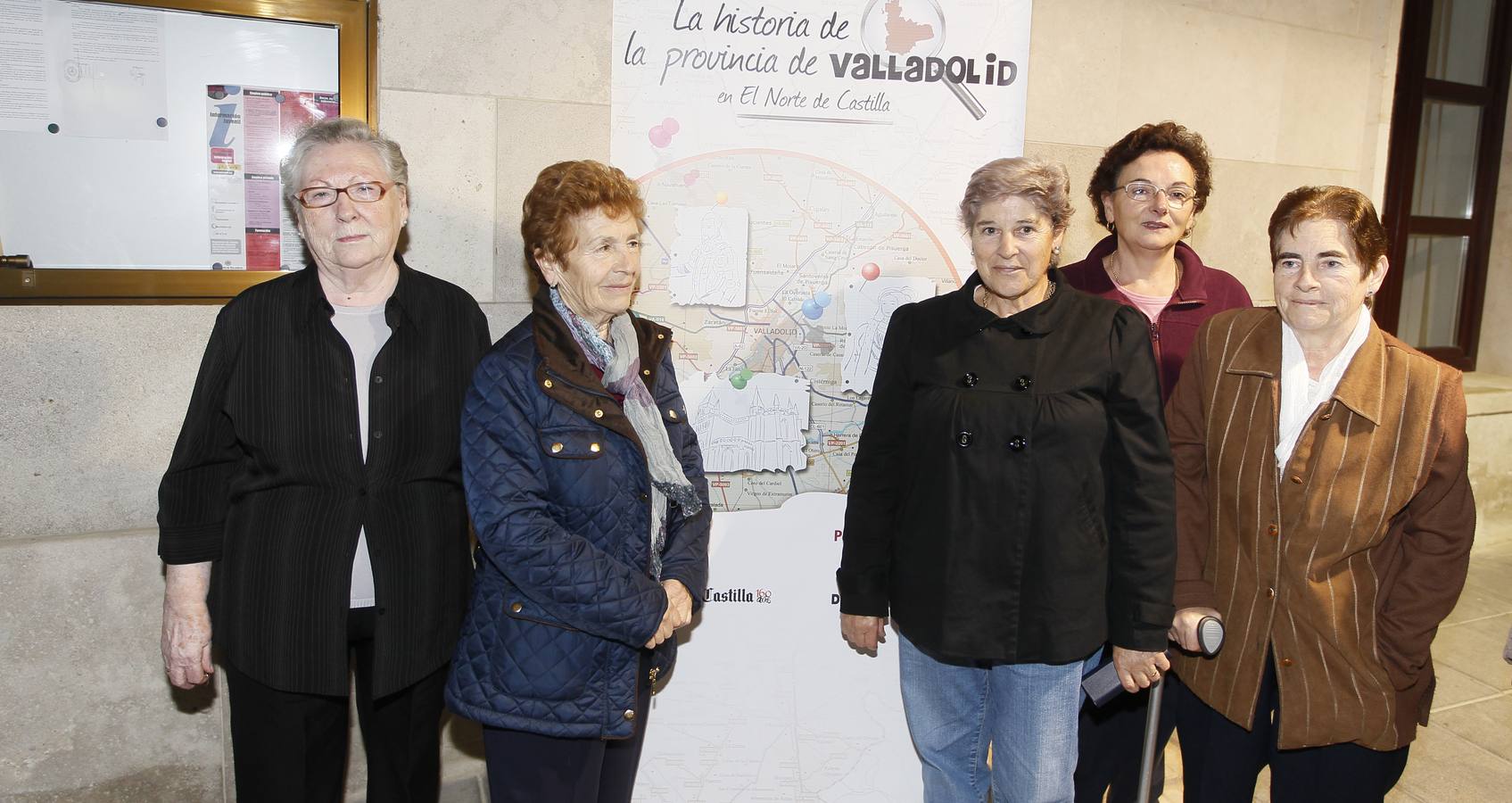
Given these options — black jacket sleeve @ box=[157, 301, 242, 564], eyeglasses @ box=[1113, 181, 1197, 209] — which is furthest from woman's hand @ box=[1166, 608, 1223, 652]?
black jacket sleeve @ box=[157, 301, 242, 564]

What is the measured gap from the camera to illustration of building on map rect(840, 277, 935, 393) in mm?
2512

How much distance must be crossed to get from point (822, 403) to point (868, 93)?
0.82m

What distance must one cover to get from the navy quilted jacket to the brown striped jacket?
117 cm

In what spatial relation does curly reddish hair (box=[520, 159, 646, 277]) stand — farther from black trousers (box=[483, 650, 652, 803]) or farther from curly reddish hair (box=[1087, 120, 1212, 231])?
curly reddish hair (box=[1087, 120, 1212, 231])

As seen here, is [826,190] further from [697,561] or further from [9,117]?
[9,117]

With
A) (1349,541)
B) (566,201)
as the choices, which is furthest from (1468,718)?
(566,201)

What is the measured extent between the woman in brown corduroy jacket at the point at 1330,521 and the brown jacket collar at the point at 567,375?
121 cm

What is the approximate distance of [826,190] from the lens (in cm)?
245

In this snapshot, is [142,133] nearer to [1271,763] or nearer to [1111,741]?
[1111,741]

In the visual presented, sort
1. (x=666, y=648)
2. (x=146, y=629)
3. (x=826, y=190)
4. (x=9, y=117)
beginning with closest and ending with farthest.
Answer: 1. (x=666, y=648)
2. (x=9, y=117)
3. (x=146, y=629)
4. (x=826, y=190)

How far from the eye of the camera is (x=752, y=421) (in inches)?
97.9

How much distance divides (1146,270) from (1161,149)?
0.28 metres

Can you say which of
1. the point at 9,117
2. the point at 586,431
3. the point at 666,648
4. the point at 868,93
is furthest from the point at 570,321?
the point at 9,117

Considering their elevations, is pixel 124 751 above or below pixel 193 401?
below
